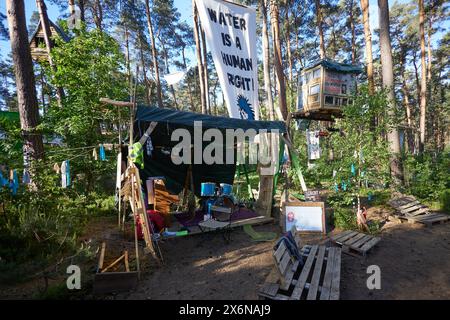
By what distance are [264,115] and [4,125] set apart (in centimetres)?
1845

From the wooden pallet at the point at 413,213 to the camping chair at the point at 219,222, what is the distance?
4.60 meters

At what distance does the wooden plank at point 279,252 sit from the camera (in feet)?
10.5

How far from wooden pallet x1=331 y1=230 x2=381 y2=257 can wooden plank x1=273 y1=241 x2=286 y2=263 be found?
6.25ft

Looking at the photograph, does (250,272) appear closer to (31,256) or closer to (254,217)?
(254,217)

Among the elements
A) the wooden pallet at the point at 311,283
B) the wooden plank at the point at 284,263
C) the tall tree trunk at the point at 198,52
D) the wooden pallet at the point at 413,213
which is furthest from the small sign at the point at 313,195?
the tall tree trunk at the point at 198,52

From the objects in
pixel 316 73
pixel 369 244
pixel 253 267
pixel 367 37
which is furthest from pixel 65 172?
pixel 367 37

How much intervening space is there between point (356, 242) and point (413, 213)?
9.82ft

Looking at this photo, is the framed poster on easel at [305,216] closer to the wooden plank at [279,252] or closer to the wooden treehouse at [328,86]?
the wooden plank at [279,252]

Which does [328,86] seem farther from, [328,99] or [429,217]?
[429,217]

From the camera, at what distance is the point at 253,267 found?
423 centimetres

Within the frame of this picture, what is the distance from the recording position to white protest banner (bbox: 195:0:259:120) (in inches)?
228

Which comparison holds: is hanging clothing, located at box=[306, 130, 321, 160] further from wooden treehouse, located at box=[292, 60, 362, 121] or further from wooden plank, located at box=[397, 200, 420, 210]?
wooden plank, located at box=[397, 200, 420, 210]

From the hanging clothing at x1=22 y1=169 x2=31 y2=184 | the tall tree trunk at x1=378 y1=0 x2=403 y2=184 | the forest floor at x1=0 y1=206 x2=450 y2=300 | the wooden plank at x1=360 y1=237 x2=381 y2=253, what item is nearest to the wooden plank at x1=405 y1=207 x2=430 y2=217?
the forest floor at x1=0 y1=206 x2=450 y2=300
